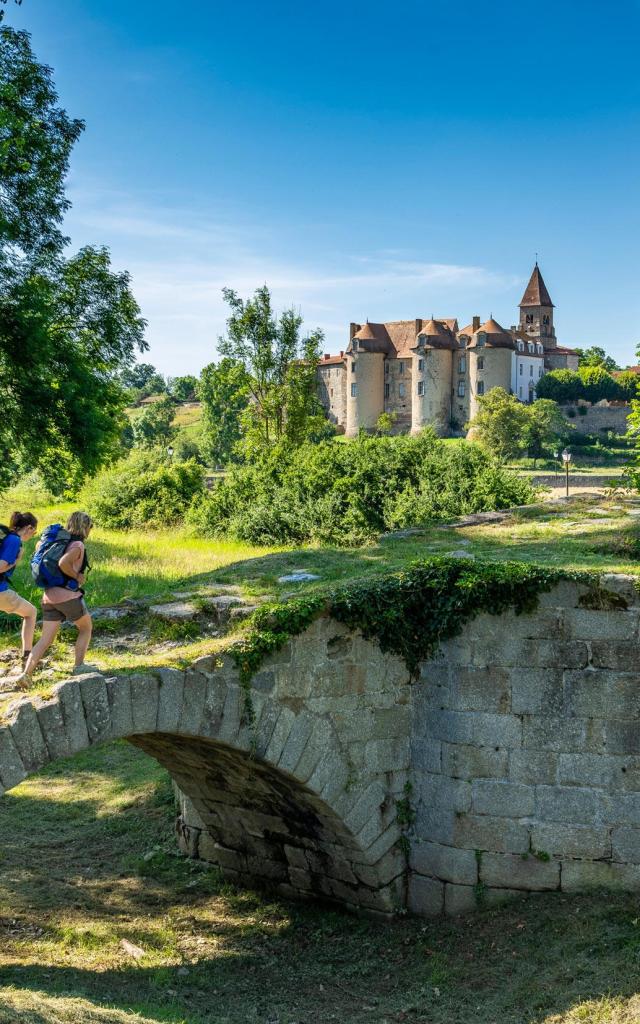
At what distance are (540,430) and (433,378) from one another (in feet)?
46.4

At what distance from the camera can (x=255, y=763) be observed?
301 inches

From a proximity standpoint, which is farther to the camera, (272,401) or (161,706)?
(272,401)

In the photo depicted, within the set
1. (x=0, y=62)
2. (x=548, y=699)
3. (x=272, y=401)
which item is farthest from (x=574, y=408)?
(x=548, y=699)

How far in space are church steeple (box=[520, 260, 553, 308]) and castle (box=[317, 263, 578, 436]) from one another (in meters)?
10.8

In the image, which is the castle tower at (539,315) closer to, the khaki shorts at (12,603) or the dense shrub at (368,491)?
the dense shrub at (368,491)

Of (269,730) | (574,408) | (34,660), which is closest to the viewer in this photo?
(34,660)

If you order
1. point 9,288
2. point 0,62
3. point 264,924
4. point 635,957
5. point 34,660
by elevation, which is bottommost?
point 264,924

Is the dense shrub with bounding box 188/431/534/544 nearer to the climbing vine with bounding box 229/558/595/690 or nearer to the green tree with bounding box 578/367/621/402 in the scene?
the climbing vine with bounding box 229/558/595/690

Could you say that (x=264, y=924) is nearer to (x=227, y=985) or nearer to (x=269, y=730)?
(x=227, y=985)

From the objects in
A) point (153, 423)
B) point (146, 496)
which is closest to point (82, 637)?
point (146, 496)

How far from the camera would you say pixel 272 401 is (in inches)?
1096

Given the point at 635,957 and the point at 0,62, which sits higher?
the point at 0,62

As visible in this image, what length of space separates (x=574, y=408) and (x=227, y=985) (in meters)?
82.5

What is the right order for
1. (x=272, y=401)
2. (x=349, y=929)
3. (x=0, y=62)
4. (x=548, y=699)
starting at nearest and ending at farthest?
(x=548, y=699), (x=349, y=929), (x=0, y=62), (x=272, y=401)
